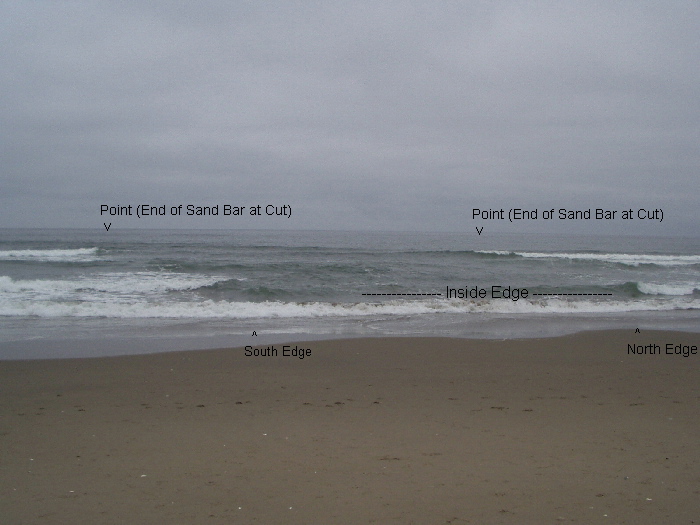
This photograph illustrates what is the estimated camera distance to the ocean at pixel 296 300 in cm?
1117

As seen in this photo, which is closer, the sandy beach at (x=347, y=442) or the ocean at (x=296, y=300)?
the sandy beach at (x=347, y=442)

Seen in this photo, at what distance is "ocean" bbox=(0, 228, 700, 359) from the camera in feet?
36.7

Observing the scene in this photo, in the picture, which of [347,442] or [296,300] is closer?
[347,442]

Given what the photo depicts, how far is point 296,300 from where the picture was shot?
17.2m

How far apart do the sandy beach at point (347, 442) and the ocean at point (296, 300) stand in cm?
291

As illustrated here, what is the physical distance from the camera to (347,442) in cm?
470

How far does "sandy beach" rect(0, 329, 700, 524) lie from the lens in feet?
11.7

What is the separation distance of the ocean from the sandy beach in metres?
2.91

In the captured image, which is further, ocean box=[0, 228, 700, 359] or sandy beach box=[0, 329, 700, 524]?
ocean box=[0, 228, 700, 359]

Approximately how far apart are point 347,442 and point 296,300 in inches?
496

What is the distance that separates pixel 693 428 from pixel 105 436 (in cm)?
602

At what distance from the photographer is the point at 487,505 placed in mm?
3566

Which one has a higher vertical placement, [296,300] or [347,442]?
[347,442]

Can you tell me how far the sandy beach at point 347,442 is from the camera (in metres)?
3.55
